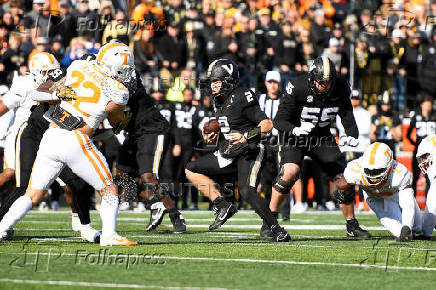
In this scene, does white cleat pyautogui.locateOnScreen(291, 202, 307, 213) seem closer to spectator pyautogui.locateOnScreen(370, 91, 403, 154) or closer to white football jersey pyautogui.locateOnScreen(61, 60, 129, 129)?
spectator pyautogui.locateOnScreen(370, 91, 403, 154)

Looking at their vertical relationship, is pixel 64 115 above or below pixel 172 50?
below

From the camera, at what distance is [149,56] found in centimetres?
1711

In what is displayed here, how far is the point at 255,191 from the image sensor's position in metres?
8.80

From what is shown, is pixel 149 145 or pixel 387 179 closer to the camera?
pixel 387 179

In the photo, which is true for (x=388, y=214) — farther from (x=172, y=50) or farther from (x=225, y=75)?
(x=172, y=50)

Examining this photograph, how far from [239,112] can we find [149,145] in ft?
5.09

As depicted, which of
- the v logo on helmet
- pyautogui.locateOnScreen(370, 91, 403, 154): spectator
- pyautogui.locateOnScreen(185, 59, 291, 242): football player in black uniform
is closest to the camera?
pyautogui.locateOnScreen(185, 59, 291, 242): football player in black uniform

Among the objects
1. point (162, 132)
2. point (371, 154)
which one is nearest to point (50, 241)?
point (162, 132)

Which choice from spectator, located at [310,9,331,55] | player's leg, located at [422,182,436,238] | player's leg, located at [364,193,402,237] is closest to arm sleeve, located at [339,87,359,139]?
player's leg, located at [364,193,402,237]

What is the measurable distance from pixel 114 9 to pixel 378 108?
556 centimetres

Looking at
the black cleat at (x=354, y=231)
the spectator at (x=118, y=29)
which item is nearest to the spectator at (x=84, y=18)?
the spectator at (x=118, y=29)

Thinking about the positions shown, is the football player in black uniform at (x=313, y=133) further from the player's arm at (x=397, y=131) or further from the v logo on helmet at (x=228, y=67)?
the player's arm at (x=397, y=131)

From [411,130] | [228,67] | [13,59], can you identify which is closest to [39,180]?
[228,67]

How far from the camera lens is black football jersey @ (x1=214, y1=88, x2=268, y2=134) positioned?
9.23 metres
